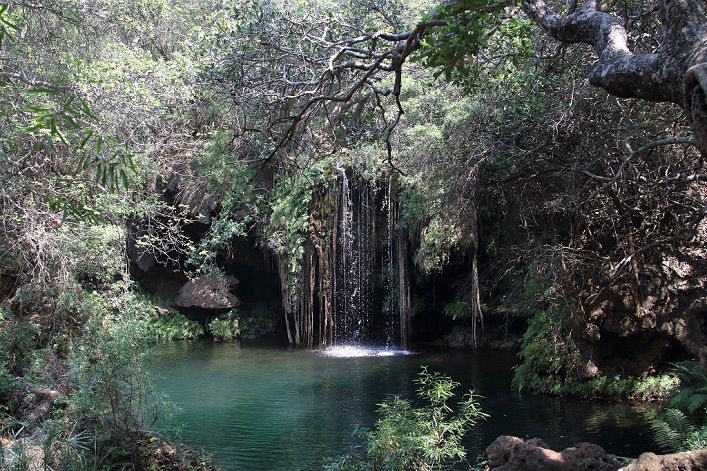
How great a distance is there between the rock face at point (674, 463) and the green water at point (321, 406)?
2911mm

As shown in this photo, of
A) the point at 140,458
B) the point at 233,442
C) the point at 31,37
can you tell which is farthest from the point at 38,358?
the point at 31,37

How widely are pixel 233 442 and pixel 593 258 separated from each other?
18.1ft

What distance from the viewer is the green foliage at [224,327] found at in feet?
57.2

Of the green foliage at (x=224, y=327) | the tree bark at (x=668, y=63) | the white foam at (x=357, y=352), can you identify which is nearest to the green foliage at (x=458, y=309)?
the white foam at (x=357, y=352)

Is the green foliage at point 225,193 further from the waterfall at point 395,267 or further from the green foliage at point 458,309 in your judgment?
the green foliage at point 458,309

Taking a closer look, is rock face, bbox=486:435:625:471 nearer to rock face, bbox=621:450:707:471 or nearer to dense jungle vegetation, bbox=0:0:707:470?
rock face, bbox=621:450:707:471

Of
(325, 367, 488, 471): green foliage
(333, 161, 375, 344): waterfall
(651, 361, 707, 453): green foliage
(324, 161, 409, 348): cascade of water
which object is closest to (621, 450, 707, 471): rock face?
(325, 367, 488, 471): green foliage

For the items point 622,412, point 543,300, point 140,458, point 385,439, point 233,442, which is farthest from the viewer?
point 543,300

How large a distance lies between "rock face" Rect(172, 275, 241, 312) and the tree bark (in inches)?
587

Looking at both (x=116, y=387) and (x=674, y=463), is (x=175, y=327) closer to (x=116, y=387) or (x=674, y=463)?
(x=116, y=387)

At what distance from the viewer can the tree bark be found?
256 centimetres

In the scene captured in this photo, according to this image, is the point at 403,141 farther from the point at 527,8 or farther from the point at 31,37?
the point at 527,8

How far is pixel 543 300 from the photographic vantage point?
32.7 feet

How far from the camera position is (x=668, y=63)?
2.77m
